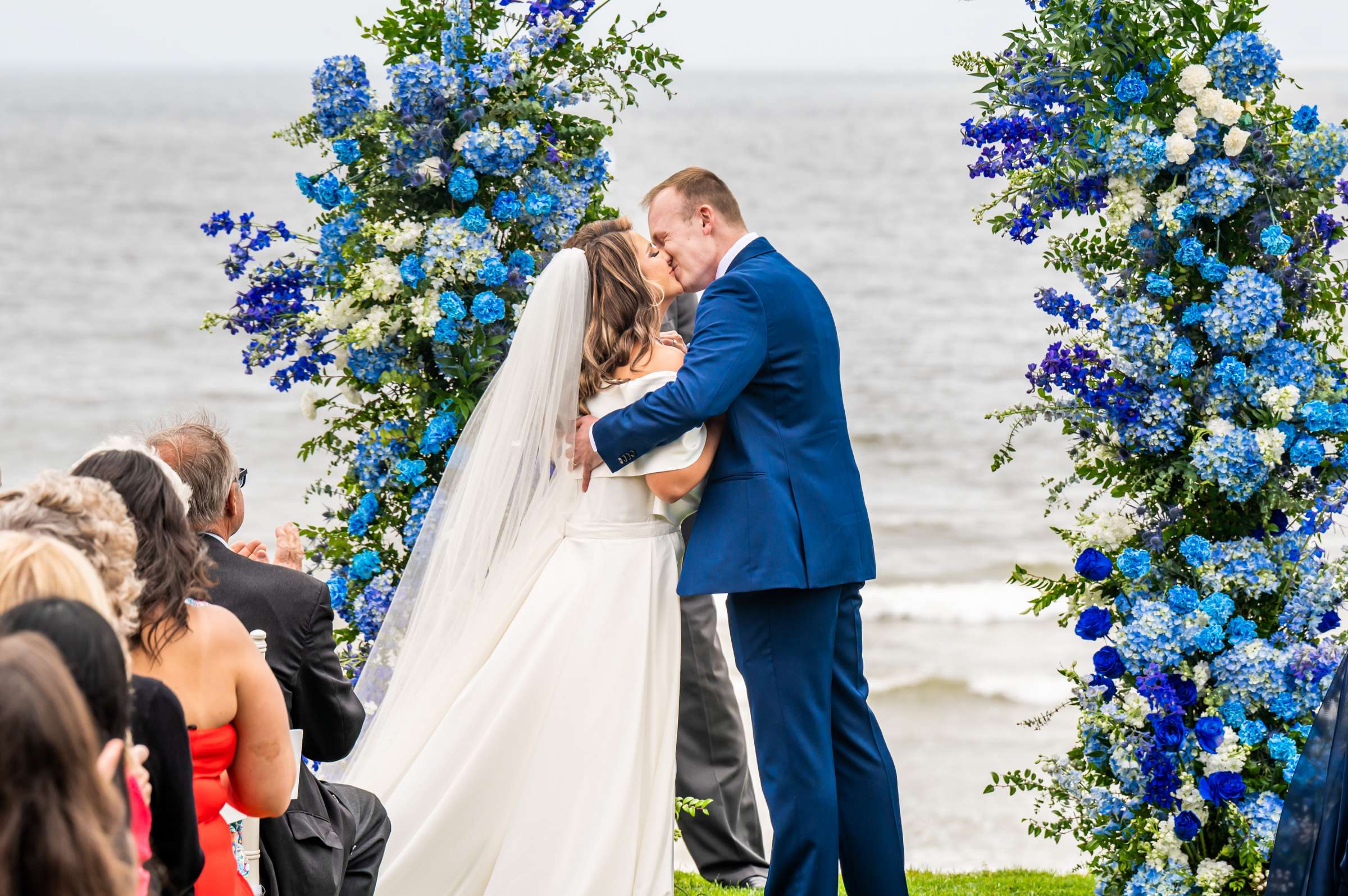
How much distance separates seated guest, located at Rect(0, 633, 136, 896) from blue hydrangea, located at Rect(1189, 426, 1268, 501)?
9.69ft

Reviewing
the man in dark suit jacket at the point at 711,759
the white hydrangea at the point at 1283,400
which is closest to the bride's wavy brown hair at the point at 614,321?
the man in dark suit jacket at the point at 711,759

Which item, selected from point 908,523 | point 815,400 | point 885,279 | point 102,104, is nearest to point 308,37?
point 102,104

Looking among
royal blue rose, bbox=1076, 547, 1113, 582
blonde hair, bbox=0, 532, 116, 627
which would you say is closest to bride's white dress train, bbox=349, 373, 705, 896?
royal blue rose, bbox=1076, 547, 1113, 582

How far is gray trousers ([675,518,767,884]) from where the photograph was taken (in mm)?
4531

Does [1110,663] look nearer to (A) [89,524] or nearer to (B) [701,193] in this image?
(B) [701,193]

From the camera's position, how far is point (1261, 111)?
373 centimetres

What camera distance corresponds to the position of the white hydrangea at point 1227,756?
3.51 metres

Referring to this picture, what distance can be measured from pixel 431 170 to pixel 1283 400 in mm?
2658

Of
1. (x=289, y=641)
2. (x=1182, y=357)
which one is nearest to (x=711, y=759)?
(x=289, y=641)

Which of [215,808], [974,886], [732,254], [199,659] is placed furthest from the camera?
[974,886]

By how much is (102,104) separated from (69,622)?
47.6 meters

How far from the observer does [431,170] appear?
429 cm

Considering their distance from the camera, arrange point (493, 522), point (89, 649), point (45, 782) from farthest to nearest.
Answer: point (493, 522) → point (89, 649) → point (45, 782)

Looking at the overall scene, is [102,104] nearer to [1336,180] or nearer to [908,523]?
[908,523]
